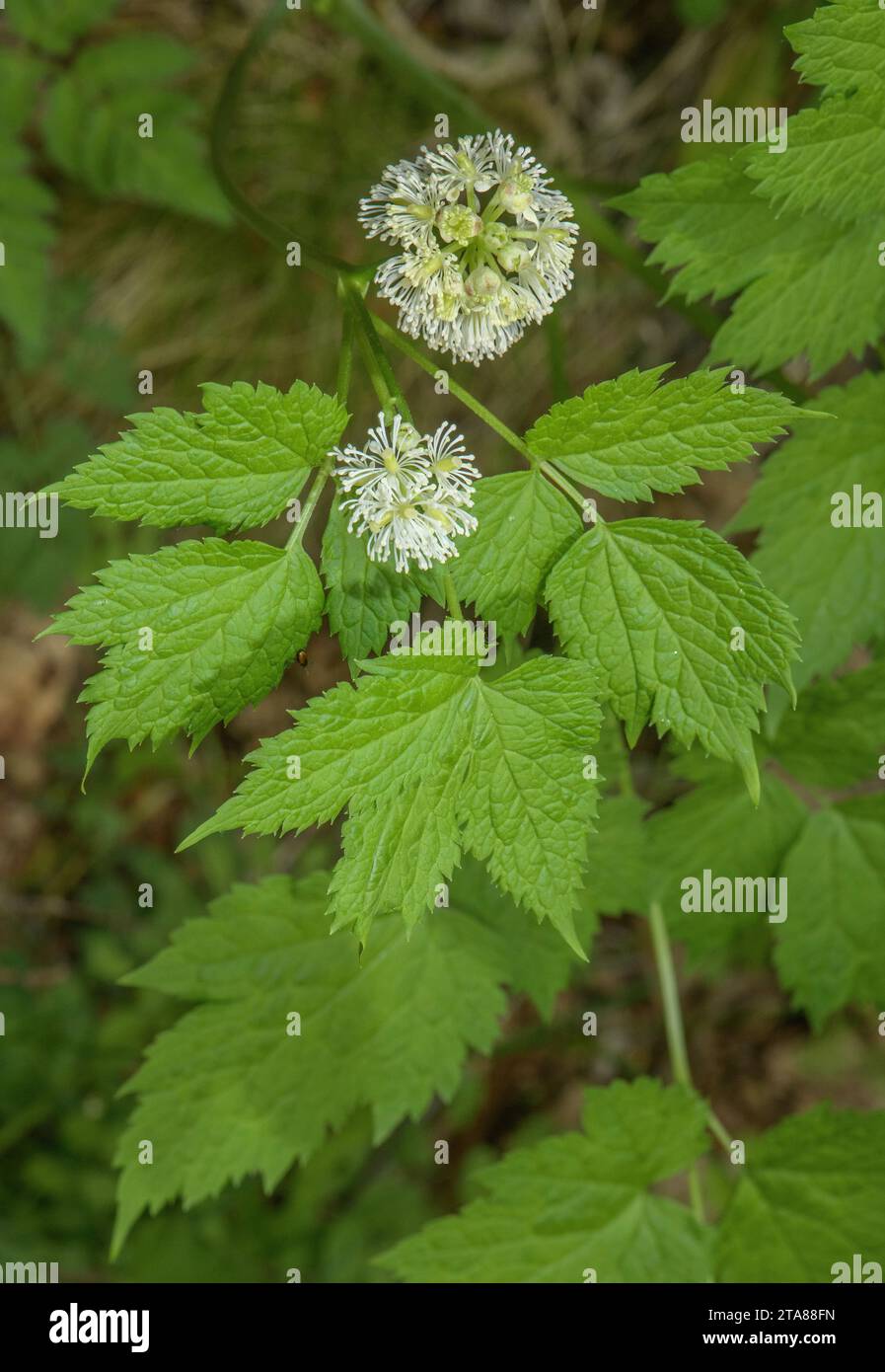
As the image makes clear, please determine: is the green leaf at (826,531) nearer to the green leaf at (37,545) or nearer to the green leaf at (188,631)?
the green leaf at (188,631)

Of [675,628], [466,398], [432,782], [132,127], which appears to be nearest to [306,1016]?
[432,782]

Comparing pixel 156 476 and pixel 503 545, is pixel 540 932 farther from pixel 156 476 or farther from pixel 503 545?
pixel 156 476

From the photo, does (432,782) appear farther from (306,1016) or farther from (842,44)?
(842,44)

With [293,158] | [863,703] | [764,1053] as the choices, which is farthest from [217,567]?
[764,1053]

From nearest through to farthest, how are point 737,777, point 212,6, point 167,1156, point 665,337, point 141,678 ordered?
point 141,678 < point 167,1156 < point 737,777 < point 212,6 < point 665,337

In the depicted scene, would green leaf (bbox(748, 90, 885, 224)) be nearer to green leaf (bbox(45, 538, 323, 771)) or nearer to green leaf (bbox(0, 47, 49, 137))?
green leaf (bbox(45, 538, 323, 771))

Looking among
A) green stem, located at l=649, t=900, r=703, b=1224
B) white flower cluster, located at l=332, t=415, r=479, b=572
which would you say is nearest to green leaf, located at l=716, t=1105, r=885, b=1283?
green stem, located at l=649, t=900, r=703, b=1224
